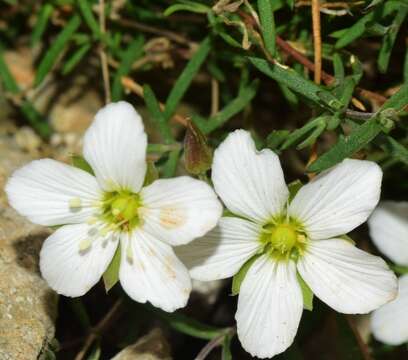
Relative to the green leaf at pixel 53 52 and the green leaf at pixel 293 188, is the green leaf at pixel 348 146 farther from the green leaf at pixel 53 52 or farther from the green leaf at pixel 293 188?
the green leaf at pixel 53 52

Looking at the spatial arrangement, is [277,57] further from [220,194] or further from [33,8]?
[33,8]

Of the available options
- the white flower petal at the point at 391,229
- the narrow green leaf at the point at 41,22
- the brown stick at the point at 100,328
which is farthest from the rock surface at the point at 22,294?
the white flower petal at the point at 391,229

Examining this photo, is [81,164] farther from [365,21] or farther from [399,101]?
[365,21]

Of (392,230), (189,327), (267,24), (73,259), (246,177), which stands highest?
(267,24)

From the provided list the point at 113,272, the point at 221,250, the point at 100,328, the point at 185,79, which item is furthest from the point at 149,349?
the point at 185,79

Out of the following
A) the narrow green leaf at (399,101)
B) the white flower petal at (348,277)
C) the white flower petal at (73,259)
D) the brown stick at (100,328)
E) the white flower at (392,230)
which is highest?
the narrow green leaf at (399,101)

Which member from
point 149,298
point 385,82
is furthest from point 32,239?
point 385,82

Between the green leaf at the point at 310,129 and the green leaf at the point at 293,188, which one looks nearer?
the green leaf at the point at 293,188
